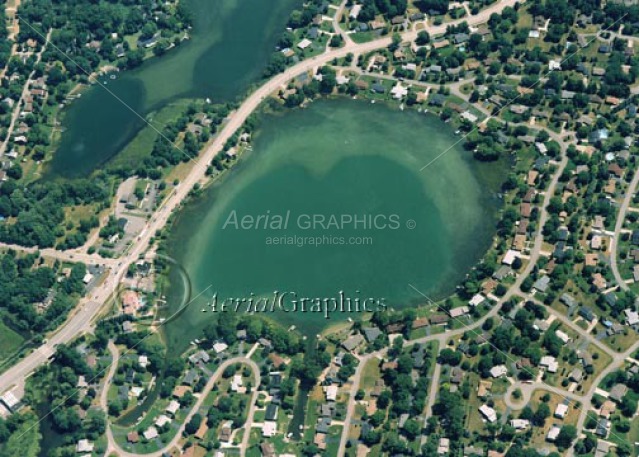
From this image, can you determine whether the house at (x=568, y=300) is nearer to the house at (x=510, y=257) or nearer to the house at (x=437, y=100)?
the house at (x=510, y=257)

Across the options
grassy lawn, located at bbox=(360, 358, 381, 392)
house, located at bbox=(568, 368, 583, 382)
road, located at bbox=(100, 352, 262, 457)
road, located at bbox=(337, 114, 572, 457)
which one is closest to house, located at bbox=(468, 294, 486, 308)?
road, located at bbox=(337, 114, 572, 457)

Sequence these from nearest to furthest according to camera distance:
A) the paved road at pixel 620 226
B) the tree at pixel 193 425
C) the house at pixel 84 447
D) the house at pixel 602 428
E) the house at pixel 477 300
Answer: the house at pixel 602 428 < the tree at pixel 193 425 < the house at pixel 84 447 < the house at pixel 477 300 < the paved road at pixel 620 226

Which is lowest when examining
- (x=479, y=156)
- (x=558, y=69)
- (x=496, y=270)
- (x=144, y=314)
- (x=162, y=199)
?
(x=144, y=314)

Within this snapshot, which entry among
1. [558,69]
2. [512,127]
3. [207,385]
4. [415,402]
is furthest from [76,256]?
[558,69]

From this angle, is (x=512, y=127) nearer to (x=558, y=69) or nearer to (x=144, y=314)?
(x=558, y=69)

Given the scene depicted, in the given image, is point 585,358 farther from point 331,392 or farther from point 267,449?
point 267,449

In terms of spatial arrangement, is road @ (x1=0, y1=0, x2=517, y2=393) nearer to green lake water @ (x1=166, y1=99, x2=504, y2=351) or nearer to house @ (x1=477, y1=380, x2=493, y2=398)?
green lake water @ (x1=166, y1=99, x2=504, y2=351)

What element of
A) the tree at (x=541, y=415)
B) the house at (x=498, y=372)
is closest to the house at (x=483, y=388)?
the house at (x=498, y=372)

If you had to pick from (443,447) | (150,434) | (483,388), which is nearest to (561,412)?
(483,388)
